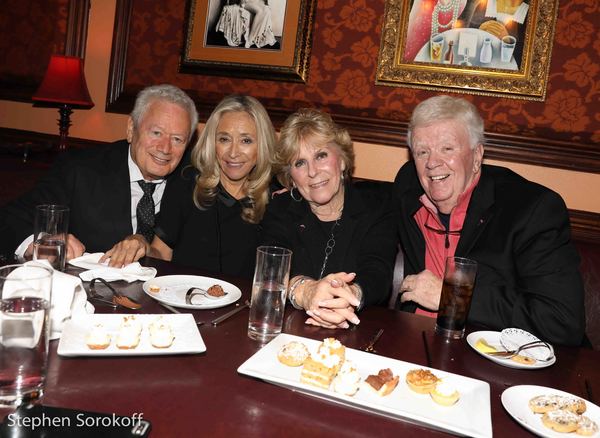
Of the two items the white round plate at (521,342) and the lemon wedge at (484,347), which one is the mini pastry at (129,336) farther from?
the white round plate at (521,342)

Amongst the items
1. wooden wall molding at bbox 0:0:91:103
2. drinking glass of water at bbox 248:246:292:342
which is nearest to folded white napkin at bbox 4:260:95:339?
drinking glass of water at bbox 248:246:292:342

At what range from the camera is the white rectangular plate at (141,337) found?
1.25 m

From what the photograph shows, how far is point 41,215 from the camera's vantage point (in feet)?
5.46

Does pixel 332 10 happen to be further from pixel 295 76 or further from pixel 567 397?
pixel 567 397

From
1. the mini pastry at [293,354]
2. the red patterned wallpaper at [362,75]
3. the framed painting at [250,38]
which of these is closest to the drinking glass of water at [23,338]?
the mini pastry at [293,354]

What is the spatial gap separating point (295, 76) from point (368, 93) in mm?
564

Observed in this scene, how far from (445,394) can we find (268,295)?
1.80 feet

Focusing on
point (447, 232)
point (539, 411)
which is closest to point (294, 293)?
point (539, 411)

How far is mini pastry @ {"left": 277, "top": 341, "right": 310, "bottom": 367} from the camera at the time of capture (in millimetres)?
1288

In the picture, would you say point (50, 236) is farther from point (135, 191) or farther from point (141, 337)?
point (135, 191)

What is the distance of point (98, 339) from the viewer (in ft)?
4.15

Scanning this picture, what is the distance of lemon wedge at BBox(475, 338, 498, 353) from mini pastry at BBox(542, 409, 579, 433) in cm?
37

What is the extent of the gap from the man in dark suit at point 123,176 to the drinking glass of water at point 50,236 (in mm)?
910

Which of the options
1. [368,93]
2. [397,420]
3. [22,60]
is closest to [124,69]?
[22,60]
